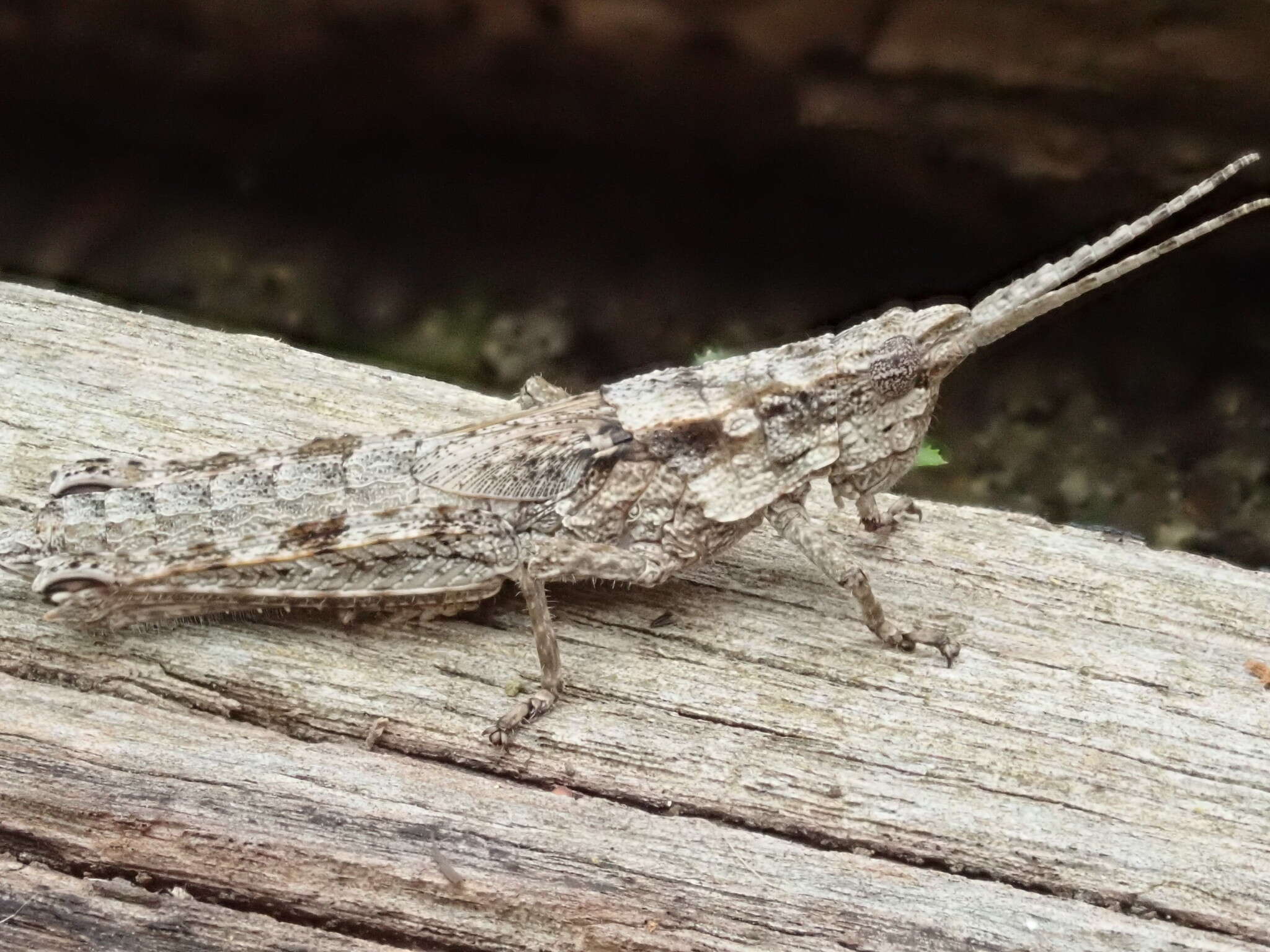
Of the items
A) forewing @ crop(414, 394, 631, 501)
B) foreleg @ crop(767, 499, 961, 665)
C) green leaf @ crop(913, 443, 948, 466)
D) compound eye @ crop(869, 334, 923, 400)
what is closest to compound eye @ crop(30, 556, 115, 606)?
forewing @ crop(414, 394, 631, 501)

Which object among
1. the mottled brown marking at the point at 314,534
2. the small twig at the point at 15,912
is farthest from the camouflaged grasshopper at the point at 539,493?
the small twig at the point at 15,912

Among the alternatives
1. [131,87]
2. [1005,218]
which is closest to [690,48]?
[1005,218]

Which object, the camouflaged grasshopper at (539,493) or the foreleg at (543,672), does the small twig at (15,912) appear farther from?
the foreleg at (543,672)

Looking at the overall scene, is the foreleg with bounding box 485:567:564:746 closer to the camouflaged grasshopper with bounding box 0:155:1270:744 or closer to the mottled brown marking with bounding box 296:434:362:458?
the camouflaged grasshopper with bounding box 0:155:1270:744

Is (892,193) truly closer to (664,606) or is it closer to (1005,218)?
(1005,218)

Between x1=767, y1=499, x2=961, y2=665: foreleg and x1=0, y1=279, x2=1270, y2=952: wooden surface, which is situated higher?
x1=767, y1=499, x2=961, y2=665: foreleg

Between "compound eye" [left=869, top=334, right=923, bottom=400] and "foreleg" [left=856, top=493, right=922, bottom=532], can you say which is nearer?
"compound eye" [left=869, top=334, right=923, bottom=400]

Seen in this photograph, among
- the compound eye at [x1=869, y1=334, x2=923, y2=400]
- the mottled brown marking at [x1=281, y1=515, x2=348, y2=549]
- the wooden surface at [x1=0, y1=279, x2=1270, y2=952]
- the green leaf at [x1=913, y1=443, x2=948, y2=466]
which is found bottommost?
the wooden surface at [x1=0, y1=279, x2=1270, y2=952]
